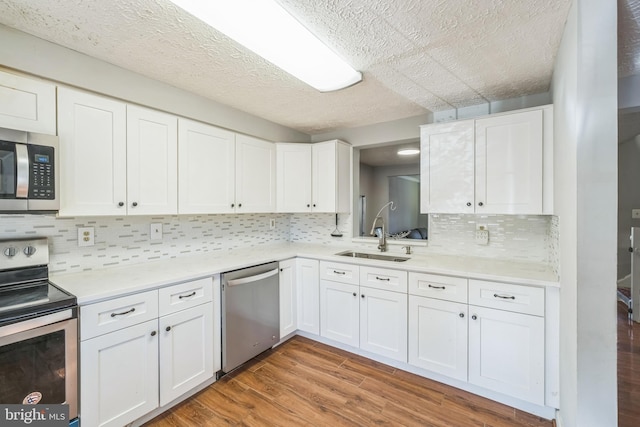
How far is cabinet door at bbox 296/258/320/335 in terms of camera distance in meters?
2.68

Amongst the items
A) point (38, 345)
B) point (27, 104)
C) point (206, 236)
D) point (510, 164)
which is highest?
point (27, 104)

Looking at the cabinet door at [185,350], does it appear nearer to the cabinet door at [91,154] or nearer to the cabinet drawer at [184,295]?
the cabinet drawer at [184,295]

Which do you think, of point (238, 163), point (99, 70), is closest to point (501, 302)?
point (238, 163)

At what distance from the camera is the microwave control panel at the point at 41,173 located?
139 cm

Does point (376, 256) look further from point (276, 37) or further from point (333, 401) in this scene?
point (276, 37)

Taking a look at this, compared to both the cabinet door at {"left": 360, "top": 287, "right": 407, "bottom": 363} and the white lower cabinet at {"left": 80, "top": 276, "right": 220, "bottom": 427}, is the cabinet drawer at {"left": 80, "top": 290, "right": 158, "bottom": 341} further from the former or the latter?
the cabinet door at {"left": 360, "top": 287, "right": 407, "bottom": 363}

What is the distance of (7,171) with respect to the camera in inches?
52.2

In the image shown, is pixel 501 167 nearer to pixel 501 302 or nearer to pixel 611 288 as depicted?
pixel 501 302

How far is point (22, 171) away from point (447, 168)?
2687mm

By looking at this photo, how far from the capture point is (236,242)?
2967 mm

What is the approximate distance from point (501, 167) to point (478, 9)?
1160mm

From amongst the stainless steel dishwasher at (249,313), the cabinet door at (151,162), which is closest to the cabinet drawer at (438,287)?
the stainless steel dishwasher at (249,313)

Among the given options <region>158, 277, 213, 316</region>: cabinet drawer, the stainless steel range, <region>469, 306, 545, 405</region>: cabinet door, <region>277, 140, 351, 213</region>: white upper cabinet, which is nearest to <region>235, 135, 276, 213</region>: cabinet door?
<region>277, 140, 351, 213</region>: white upper cabinet

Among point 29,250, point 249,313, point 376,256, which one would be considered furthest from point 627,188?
point 29,250
